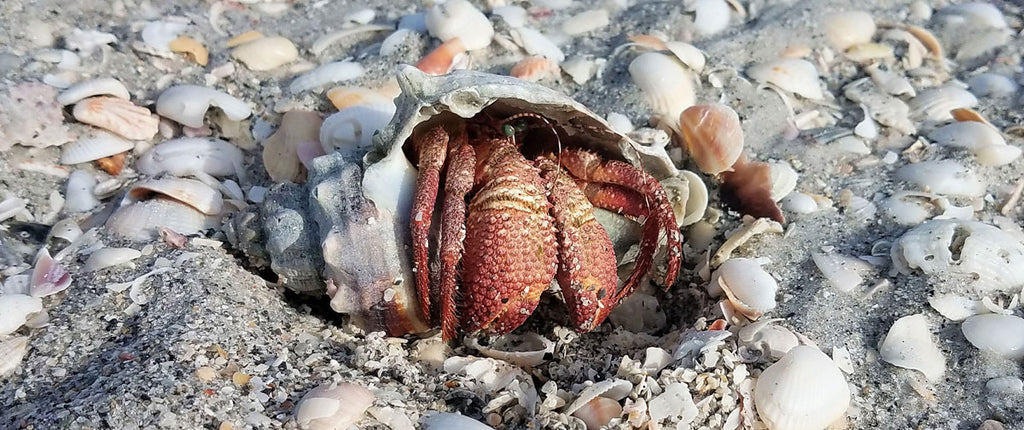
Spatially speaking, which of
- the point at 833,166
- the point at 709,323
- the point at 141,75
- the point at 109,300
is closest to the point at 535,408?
the point at 709,323

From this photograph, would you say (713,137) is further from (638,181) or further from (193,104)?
(193,104)

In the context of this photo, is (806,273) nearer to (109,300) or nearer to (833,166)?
(833,166)

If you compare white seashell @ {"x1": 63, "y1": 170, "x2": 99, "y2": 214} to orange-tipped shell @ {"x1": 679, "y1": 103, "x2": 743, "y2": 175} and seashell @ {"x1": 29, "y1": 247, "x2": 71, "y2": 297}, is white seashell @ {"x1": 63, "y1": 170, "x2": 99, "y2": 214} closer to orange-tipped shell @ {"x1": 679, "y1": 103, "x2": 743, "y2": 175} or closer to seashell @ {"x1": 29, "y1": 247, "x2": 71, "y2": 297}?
seashell @ {"x1": 29, "y1": 247, "x2": 71, "y2": 297}

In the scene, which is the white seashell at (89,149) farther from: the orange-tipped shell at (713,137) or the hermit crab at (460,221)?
the orange-tipped shell at (713,137)

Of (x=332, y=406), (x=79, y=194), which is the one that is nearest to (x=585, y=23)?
(x=79, y=194)

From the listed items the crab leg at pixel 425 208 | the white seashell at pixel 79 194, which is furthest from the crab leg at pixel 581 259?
the white seashell at pixel 79 194

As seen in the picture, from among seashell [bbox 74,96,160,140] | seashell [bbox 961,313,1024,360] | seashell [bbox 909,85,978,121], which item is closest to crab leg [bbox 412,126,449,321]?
seashell [bbox 74,96,160,140]
